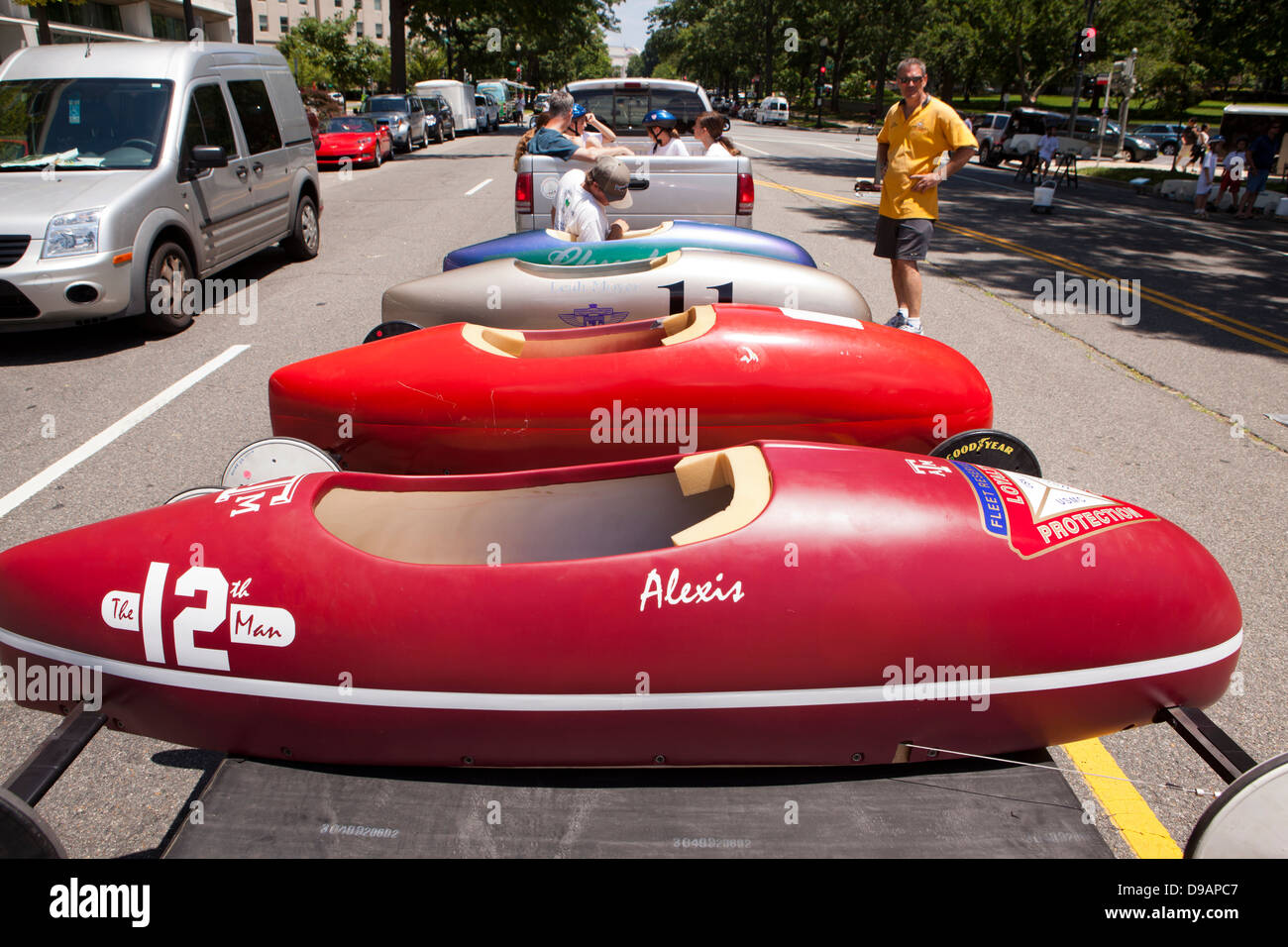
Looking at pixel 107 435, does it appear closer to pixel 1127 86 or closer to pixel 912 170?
pixel 912 170

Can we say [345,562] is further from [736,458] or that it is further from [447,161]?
[447,161]

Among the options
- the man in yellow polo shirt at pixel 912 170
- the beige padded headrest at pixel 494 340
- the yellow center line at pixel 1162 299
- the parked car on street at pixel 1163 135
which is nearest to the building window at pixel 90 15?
the yellow center line at pixel 1162 299

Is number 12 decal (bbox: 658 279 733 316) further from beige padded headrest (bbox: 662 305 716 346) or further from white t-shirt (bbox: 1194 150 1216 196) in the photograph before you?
white t-shirt (bbox: 1194 150 1216 196)

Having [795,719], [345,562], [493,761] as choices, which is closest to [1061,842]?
[795,719]

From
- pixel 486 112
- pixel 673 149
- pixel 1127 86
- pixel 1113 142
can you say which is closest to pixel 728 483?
pixel 673 149

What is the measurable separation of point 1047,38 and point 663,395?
56411 millimetres

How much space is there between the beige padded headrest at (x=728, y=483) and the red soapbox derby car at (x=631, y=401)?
46.5 inches

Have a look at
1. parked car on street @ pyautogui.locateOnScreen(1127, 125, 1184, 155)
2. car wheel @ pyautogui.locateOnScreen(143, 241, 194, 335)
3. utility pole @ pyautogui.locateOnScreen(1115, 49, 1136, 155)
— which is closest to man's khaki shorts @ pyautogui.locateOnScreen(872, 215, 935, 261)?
car wheel @ pyautogui.locateOnScreen(143, 241, 194, 335)

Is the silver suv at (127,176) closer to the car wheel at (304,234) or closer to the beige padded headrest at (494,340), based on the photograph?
the car wheel at (304,234)

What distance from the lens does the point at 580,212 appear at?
20.2 feet

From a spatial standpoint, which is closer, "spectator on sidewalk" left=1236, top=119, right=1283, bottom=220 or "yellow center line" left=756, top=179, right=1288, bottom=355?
"yellow center line" left=756, top=179, right=1288, bottom=355

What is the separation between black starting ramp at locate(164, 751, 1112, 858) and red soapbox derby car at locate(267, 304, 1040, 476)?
1769 millimetres

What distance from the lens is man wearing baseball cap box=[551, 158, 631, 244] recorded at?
18.8ft

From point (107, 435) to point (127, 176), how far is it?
2.97m
